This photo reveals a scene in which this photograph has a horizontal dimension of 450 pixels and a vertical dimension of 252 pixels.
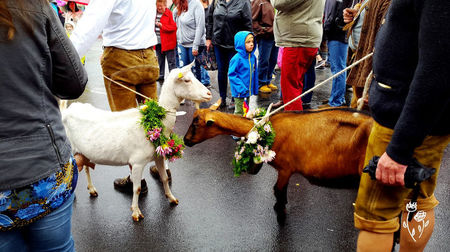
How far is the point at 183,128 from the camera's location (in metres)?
5.43

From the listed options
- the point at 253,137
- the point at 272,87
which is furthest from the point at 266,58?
the point at 253,137

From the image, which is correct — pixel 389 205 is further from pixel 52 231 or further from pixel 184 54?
pixel 184 54

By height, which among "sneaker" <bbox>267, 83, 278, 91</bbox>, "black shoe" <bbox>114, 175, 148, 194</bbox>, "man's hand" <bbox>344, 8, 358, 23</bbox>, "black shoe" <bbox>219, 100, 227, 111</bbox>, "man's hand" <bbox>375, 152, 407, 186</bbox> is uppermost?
"man's hand" <bbox>344, 8, 358, 23</bbox>

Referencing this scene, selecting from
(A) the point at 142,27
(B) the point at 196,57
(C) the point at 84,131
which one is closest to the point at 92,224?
(C) the point at 84,131

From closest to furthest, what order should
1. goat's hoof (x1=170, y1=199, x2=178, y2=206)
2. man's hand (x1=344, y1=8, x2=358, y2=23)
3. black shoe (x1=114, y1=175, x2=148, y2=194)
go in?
goat's hoof (x1=170, y1=199, x2=178, y2=206), black shoe (x1=114, y1=175, x2=148, y2=194), man's hand (x1=344, y1=8, x2=358, y2=23)

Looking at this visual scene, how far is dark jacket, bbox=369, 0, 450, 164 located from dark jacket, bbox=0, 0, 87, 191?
55.2 inches

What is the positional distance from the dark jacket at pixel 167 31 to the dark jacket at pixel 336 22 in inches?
130

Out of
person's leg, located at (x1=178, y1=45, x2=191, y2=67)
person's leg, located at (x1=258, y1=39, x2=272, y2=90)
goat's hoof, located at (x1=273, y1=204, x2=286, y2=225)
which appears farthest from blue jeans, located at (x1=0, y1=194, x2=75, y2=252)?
person's leg, located at (x1=258, y1=39, x2=272, y2=90)

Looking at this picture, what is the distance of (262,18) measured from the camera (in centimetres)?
695

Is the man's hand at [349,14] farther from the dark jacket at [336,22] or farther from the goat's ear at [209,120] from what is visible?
the goat's ear at [209,120]

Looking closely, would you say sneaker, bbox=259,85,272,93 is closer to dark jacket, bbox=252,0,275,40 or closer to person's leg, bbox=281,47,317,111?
dark jacket, bbox=252,0,275,40

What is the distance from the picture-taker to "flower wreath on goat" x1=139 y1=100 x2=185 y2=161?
289 cm

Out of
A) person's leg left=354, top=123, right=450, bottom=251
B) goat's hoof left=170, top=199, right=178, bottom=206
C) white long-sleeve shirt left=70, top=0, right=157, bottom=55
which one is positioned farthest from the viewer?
goat's hoof left=170, top=199, right=178, bottom=206

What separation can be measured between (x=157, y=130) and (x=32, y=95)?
67.7 inches
